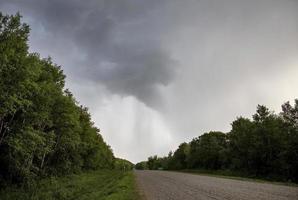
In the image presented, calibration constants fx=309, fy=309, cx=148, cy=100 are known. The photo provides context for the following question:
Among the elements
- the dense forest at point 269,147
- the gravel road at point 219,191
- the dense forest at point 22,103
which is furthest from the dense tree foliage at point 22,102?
the dense forest at point 269,147

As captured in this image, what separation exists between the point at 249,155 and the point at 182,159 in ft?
250

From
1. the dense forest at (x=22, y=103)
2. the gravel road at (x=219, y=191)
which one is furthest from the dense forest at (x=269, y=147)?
the dense forest at (x=22, y=103)

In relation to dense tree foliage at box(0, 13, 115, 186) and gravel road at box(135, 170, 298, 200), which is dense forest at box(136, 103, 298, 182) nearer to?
gravel road at box(135, 170, 298, 200)

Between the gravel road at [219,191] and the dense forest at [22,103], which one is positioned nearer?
the gravel road at [219,191]

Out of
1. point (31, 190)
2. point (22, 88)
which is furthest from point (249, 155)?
point (22, 88)

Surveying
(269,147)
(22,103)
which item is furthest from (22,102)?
(269,147)

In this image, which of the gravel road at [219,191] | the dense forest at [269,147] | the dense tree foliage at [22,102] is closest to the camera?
the gravel road at [219,191]

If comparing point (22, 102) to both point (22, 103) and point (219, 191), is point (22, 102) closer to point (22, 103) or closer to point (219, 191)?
point (22, 103)

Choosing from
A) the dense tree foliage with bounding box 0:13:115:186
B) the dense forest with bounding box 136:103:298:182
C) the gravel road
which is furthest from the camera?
the dense forest with bounding box 136:103:298:182

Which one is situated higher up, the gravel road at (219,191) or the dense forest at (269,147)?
the dense forest at (269,147)

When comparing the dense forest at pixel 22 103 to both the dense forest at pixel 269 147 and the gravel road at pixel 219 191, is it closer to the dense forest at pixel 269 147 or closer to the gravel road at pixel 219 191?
the gravel road at pixel 219 191

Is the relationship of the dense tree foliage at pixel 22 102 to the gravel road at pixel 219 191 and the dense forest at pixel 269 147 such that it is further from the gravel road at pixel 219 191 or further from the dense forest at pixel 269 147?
the dense forest at pixel 269 147

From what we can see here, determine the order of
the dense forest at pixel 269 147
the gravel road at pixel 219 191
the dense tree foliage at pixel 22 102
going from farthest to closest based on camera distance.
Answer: the dense forest at pixel 269 147
the dense tree foliage at pixel 22 102
the gravel road at pixel 219 191

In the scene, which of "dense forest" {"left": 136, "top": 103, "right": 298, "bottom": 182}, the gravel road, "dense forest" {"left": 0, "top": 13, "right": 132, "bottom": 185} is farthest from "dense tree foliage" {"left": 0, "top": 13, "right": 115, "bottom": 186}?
"dense forest" {"left": 136, "top": 103, "right": 298, "bottom": 182}
